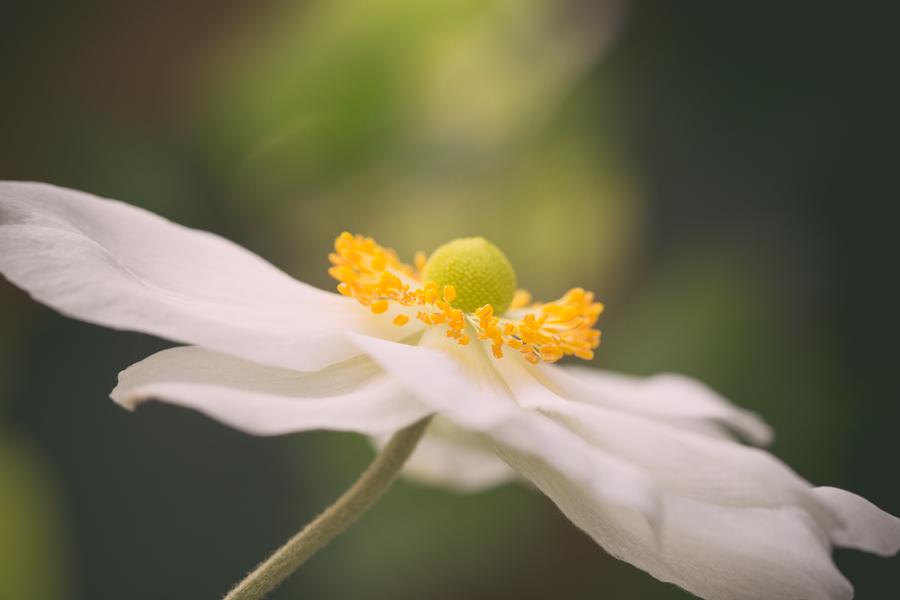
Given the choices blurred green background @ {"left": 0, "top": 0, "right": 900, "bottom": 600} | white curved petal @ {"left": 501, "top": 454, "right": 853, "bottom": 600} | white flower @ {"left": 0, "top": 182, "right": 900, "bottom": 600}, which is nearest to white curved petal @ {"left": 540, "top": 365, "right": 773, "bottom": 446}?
white flower @ {"left": 0, "top": 182, "right": 900, "bottom": 600}

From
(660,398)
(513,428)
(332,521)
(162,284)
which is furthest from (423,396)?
(660,398)

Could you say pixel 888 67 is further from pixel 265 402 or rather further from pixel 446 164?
pixel 265 402

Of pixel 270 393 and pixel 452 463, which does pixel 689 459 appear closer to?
pixel 270 393

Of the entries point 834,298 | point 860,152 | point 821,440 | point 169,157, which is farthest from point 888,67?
point 169,157

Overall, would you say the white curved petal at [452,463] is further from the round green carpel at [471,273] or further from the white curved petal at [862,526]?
the white curved petal at [862,526]

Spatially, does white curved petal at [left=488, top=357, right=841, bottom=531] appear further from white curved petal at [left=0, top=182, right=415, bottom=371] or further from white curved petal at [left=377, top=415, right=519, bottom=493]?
white curved petal at [left=377, top=415, right=519, bottom=493]
